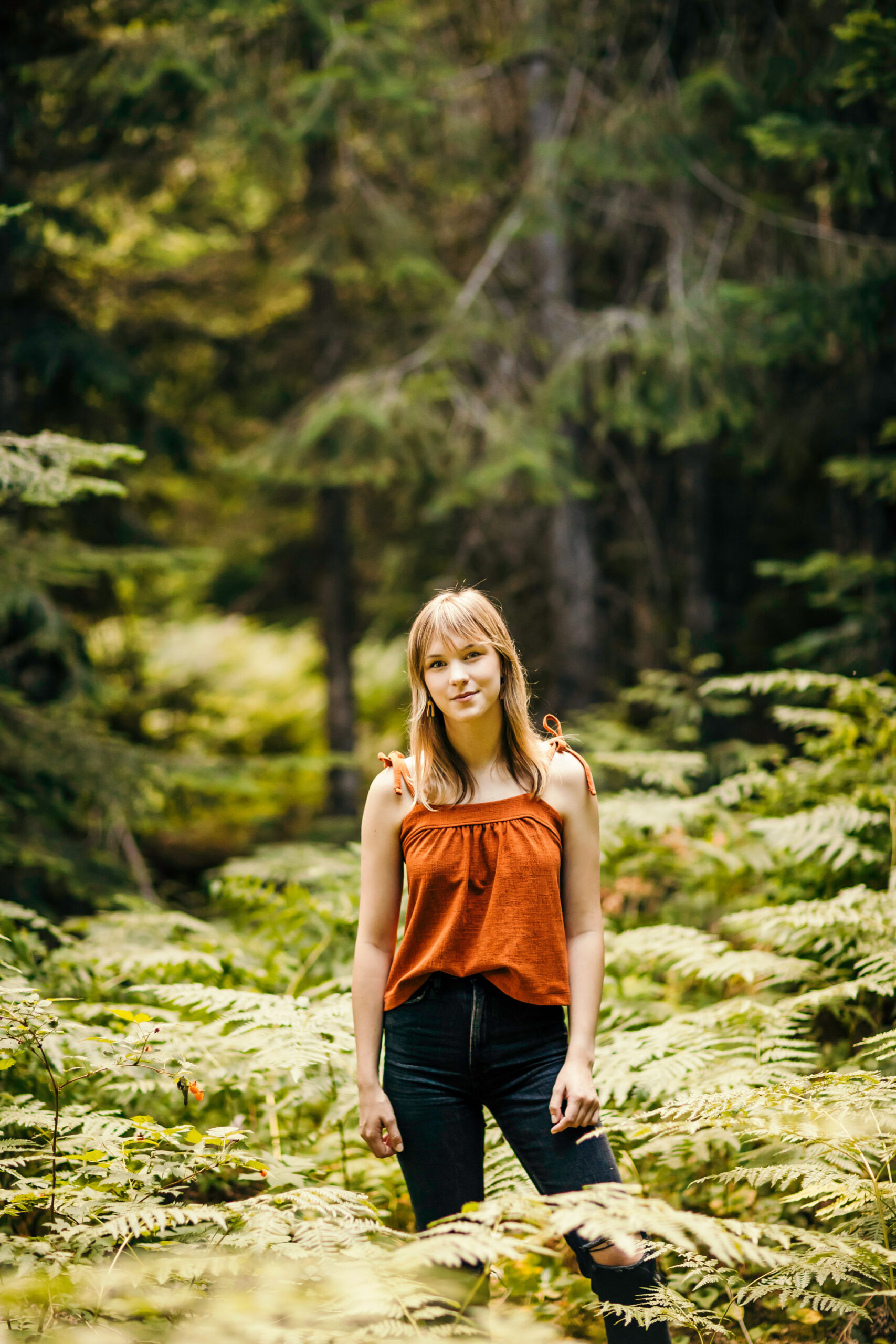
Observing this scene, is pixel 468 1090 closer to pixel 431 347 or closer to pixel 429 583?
pixel 431 347

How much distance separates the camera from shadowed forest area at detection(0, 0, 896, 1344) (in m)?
2.40

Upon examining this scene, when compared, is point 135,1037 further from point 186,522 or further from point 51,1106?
point 186,522

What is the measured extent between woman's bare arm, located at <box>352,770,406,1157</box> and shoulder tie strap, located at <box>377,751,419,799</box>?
2 cm

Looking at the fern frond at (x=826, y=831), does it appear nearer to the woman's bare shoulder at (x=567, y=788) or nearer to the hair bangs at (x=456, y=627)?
the woman's bare shoulder at (x=567, y=788)

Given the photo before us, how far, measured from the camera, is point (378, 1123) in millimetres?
2338

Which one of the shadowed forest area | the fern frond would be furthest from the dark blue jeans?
the fern frond

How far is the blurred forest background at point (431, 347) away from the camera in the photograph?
23.3ft

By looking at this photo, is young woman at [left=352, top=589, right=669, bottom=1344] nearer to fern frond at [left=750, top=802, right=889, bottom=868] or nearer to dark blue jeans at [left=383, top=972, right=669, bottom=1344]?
dark blue jeans at [left=383, top=972, right=669, bottom=1344]

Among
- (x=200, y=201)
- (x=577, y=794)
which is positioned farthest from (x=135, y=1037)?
(x=200, y=201)

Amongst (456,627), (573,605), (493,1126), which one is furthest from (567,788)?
(573,605)

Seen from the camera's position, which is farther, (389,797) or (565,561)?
(565,561)

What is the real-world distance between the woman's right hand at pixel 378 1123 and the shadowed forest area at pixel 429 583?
0.27 meters

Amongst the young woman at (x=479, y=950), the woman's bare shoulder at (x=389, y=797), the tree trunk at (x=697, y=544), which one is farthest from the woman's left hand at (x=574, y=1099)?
the tree trunk at (x=697, y=544)

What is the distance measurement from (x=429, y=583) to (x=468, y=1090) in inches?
313
